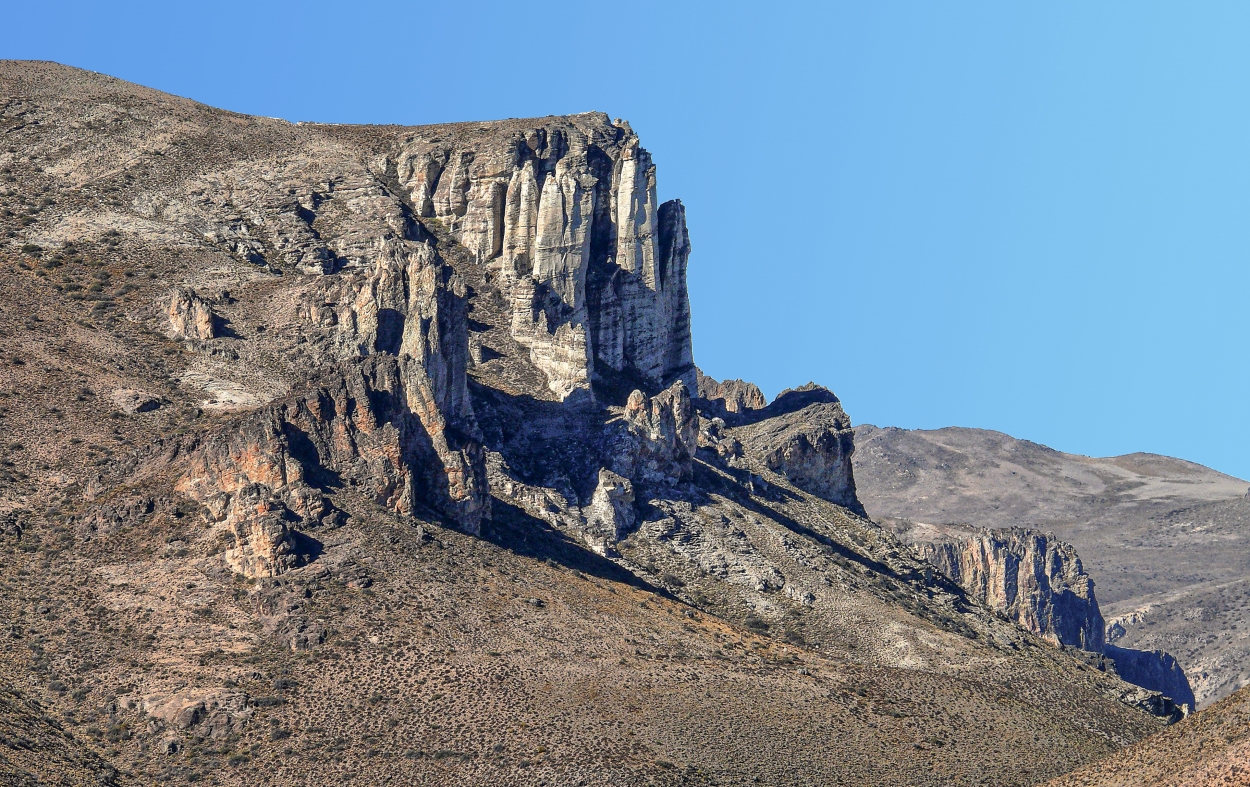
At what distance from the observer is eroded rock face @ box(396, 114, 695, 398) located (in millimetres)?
169625

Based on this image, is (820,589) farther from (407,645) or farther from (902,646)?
(407,645)

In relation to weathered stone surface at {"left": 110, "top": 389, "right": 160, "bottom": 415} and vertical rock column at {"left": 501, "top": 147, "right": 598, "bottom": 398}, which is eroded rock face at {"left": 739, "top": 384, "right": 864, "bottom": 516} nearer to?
vertical rock column at {"left": 501, "top": 147, "right": 598, "bottom": 398}

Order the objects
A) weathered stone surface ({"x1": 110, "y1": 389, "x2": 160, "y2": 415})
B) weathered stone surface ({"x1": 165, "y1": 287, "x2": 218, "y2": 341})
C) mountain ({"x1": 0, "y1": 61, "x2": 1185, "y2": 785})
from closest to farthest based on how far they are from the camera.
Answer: mountain ({"x1": 0, "y1": 61, "x2": 1185, "y2": 785}), weathered stone surface ({"x1": 110, "y1": 389, "x2": 160, "y2": 415}), weathered stone surface ({"x1": 165, "y1": 287, "x2": 218, "y2": 341})

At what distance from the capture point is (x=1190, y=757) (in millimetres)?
88938

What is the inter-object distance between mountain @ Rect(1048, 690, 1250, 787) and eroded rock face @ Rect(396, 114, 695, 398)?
76768 millimetres

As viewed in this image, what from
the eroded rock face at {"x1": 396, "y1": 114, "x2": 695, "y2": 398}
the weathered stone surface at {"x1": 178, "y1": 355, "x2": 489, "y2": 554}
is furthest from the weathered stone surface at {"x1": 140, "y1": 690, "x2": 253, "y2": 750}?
the eroded rock face at {"x1": 396, "y1": 114, "x2": 695, "y2": 398}

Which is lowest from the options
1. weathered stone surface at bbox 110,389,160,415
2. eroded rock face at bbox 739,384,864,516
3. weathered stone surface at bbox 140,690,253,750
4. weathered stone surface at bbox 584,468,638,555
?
weathered stone surface at bbox 140,690,253,750

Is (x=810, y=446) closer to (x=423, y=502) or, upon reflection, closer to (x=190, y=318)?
(x=190, y=318)

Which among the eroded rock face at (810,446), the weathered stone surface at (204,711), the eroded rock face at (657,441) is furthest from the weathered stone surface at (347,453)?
the eroded rock face at (810,446)

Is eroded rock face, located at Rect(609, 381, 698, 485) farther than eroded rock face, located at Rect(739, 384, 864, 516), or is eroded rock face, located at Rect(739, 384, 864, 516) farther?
eroded rock face, located at Rect(739, 384, 864, 516)

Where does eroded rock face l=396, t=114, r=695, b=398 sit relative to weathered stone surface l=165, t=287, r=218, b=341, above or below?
above

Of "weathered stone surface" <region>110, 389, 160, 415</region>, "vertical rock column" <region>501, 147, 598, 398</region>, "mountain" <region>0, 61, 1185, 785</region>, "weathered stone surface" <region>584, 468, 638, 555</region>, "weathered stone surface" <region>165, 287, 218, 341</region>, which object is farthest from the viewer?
"vertical rock column" <region>501, 147, 598, 398</region>

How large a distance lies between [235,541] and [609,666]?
71.5 feet

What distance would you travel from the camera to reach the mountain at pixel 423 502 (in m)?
107
